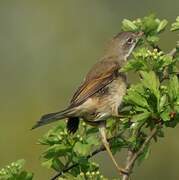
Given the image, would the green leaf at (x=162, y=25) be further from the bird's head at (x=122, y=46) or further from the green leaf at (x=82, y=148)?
the green leaf at (x=82, y=148)

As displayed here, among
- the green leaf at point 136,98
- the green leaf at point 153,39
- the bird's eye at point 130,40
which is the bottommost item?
the green leaf at point 136,98

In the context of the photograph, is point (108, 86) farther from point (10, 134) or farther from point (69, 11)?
point (69, 11)

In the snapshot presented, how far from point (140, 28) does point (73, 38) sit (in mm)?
8003

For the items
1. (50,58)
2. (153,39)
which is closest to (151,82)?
(153,39)

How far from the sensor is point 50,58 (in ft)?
44.7

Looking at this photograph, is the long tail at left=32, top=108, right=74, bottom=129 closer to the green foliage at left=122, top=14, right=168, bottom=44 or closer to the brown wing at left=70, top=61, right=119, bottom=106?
the brown wing at left=70, top=61, right=119, bottom=106

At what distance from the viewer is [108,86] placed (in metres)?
6.21

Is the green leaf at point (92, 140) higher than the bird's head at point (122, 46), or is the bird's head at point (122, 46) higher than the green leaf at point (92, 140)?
the bird's head at point (122, 46)

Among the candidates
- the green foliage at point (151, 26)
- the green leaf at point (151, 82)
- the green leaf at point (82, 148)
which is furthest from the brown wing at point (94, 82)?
the green leaf at point (151, 82)

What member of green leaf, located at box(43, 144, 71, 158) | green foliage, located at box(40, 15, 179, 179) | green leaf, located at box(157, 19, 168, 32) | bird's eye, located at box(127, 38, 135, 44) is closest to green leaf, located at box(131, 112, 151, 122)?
green foliage, located at box(40, 15, 179, 179)

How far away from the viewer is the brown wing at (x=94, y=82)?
614 cm

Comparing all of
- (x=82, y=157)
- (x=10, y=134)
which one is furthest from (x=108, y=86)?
(x=10, y=134)

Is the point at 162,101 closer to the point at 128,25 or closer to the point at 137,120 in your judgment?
the point at 137,120

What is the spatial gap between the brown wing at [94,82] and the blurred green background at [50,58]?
3528 mm
